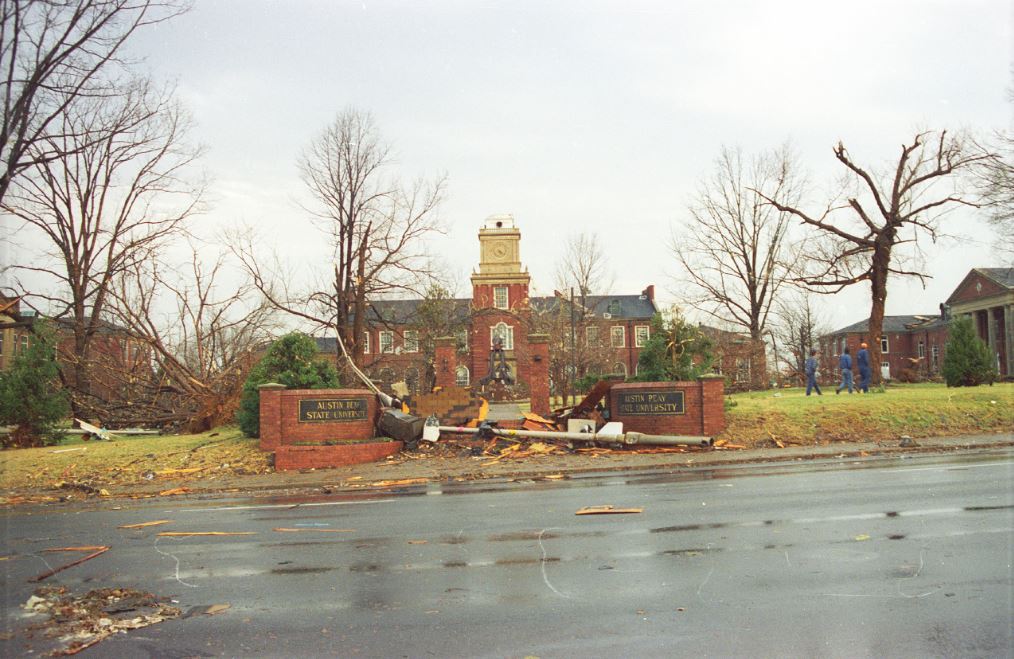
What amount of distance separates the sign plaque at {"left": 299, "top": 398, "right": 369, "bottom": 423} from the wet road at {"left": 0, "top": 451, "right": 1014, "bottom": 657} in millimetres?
6803

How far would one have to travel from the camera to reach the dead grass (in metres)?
18.2

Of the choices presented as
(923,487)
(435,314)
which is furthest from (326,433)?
(435,314)

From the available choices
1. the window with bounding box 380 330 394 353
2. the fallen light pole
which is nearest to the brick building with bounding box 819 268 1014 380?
the window with bounding box 380 330 394 353

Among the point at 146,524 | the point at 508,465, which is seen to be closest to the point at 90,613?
the point at 146,524

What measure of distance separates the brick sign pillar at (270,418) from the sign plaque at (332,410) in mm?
537

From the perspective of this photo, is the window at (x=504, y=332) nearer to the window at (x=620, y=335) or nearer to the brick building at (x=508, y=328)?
the brick building at (x=508, y=328)

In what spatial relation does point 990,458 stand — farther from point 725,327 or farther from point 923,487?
point 725,327

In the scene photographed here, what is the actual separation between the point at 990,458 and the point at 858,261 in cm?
1952

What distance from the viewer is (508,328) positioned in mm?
65000

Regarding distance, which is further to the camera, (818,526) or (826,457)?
(826,457)

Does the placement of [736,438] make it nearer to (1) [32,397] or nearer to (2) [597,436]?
(2) [597,436]

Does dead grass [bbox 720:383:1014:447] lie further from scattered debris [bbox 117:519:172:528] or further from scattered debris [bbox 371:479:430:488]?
scattered debris [bbox 117:519:172:528]

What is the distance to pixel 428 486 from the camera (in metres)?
13.9

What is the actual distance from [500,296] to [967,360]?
43.9 metres
